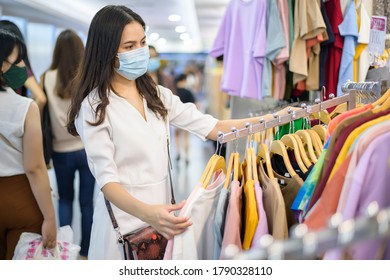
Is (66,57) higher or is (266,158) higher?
(66,57)

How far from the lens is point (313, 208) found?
1.19 metres

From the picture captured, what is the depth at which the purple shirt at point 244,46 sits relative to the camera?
2.77 m

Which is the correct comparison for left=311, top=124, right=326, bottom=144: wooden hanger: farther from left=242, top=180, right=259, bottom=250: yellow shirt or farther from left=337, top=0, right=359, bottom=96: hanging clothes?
left=337, top=0, right=359, bottom=96: hanging clothes

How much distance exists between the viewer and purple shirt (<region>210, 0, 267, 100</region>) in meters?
2.77

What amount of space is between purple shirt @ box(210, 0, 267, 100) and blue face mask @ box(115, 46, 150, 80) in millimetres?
1207

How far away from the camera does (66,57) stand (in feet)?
9.98

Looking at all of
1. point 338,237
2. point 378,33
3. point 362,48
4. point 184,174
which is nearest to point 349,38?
point 362,48

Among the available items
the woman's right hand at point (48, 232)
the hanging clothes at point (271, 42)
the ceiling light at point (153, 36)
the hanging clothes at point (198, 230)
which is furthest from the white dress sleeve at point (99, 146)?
the ceiling light at point (153, 36)

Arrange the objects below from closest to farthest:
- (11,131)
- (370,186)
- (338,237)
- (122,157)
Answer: (338,237), (370,186), (122,157), (11,131)

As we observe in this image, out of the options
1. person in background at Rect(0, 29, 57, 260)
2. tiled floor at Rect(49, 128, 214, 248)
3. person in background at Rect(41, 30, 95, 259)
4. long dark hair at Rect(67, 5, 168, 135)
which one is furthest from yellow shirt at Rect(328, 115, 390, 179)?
tiled floor at Rect(49, 128, 214, 248)

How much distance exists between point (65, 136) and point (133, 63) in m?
1.62

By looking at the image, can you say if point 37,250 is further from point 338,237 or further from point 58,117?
point 338,237

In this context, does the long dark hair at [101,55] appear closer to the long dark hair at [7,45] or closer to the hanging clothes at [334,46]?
the long dark hair at [7,45]

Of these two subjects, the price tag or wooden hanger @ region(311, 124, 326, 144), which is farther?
the price tag
